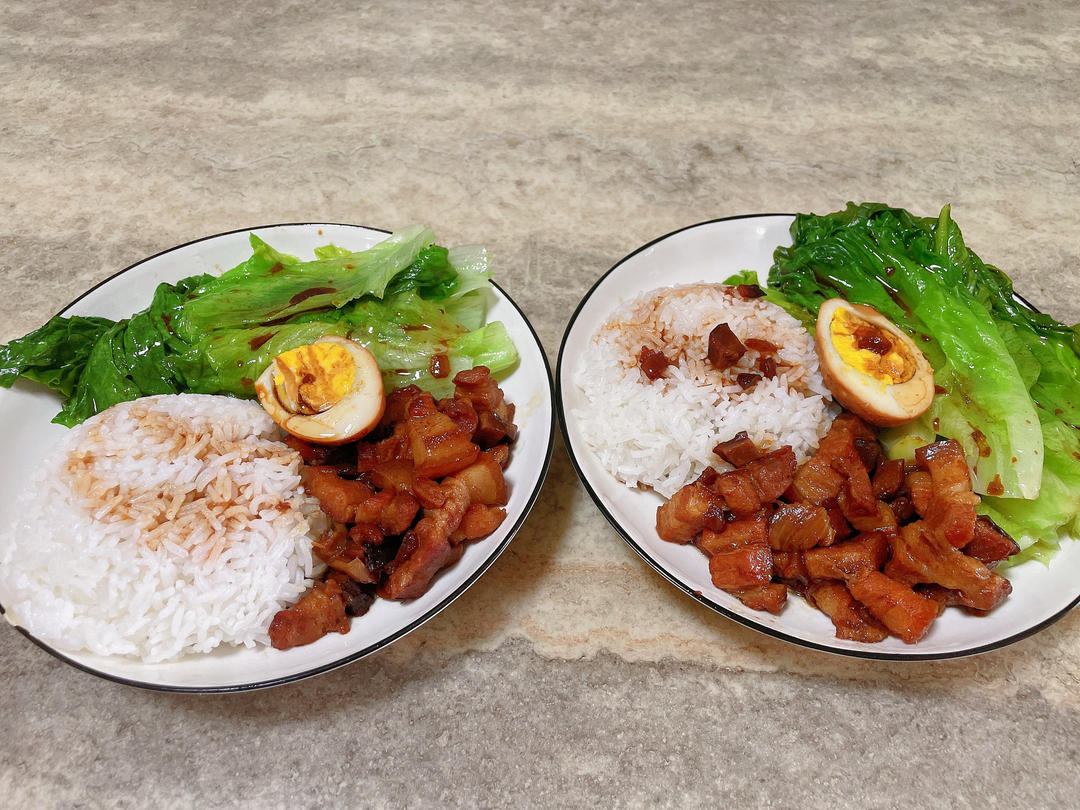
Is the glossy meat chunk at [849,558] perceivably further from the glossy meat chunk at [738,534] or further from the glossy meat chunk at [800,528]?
the glossy meat chunk at [738,534]

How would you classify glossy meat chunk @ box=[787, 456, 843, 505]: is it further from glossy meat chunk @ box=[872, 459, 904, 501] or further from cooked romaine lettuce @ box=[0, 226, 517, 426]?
cooked romaine lettuce @ box=[0, 226, 517, 426]

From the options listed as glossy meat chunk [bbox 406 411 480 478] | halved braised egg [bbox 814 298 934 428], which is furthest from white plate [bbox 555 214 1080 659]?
halved braised egg [bbox 814 298 934 428]

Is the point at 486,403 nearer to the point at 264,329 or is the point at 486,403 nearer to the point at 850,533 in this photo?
the point at 264,329

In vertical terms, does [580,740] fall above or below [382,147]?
below

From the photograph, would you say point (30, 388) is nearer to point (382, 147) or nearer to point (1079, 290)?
point (382, 147)

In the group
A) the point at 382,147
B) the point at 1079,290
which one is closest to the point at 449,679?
the point at 382,147
